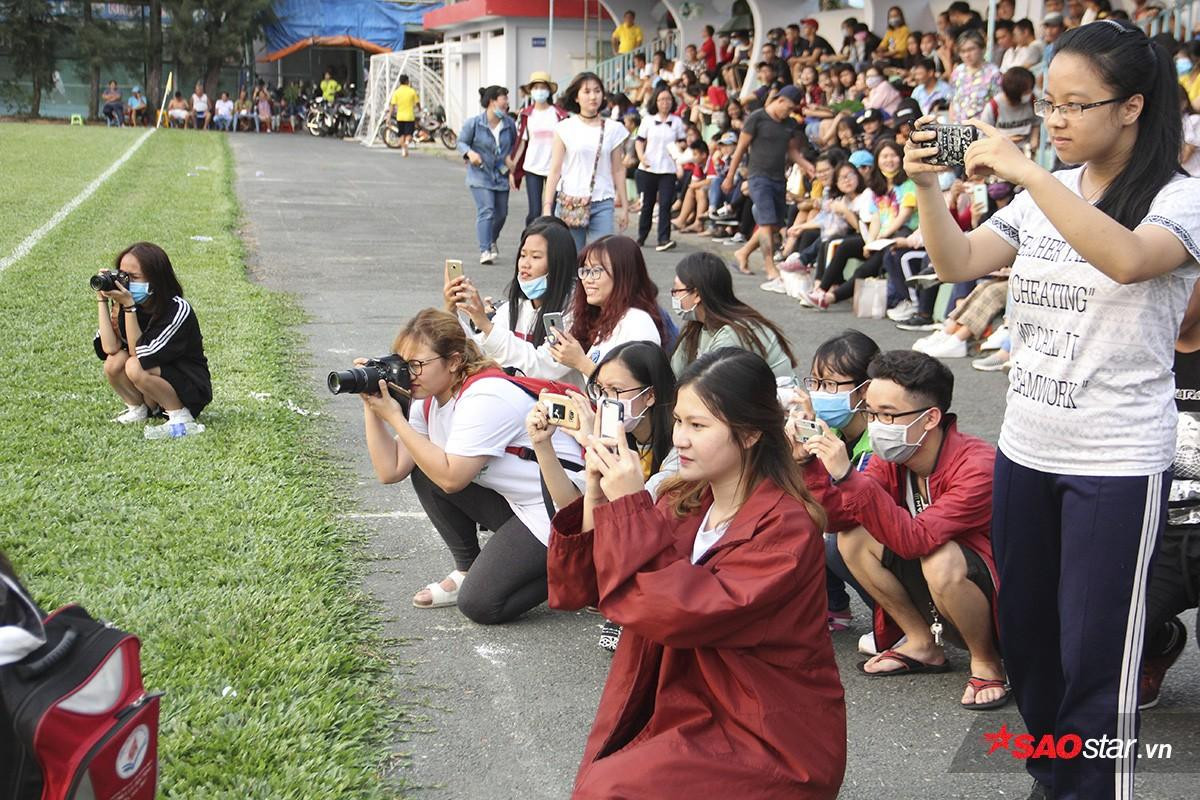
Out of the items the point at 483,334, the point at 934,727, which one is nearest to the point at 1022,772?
the point at 934,727

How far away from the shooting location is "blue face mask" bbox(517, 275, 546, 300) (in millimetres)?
5625

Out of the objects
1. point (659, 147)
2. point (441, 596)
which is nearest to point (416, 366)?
point (441, 596)

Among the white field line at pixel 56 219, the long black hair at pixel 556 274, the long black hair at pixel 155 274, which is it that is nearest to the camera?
the long black hair at pixel 556 274

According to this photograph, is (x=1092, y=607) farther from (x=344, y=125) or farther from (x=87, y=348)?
(x=344, y=125)

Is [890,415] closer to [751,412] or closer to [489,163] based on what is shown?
[751,412]

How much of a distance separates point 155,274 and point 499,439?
255 centimetres

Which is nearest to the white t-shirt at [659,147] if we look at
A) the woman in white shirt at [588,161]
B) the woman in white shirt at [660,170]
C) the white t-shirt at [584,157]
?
the woman in white shirt at [660,170]

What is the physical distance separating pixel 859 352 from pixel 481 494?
1396 mm

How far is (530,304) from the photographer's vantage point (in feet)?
19.0

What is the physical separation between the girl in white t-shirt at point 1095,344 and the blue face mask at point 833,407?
134 cm

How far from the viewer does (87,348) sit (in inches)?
318

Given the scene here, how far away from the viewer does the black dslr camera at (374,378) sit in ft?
13.2

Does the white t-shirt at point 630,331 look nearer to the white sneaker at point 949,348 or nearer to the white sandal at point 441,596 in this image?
the white sandal at point 441,596

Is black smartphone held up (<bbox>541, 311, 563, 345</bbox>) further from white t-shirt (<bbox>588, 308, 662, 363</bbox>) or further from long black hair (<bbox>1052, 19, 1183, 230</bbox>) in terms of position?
long black hair (<bbox>1052, 19, 1183, 230</bbox>)
